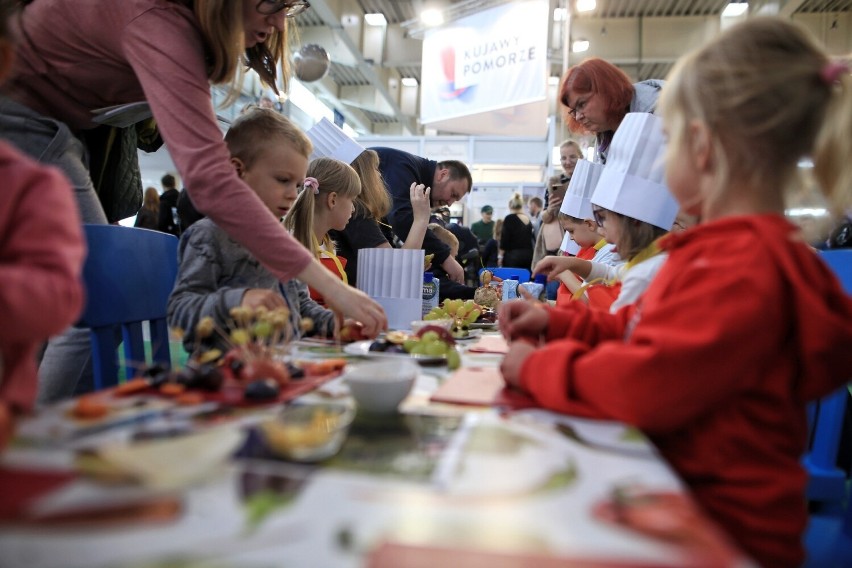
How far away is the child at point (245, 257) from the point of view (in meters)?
1.17

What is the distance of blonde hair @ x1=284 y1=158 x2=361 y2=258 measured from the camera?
1975 mm

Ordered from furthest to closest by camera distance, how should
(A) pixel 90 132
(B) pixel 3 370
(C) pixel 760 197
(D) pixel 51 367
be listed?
(A) pixel 90 132 < (D) pixel 51 367 < (C) pixel 760 197 < (B) pixel 3 370

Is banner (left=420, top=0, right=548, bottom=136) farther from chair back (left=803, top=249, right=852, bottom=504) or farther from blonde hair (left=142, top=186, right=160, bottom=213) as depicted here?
chair back (left=803, top=249, right=852, bottom=504)

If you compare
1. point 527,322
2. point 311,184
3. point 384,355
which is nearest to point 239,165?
point 311,184

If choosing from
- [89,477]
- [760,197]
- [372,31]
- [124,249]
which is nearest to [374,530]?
[89,477]

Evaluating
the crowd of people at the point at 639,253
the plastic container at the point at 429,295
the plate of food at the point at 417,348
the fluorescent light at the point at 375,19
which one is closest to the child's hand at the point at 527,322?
the crowd of people at the point at 639,253

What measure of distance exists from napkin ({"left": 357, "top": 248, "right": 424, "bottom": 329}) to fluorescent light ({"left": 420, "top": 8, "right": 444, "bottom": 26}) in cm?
462

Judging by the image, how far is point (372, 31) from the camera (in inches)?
318

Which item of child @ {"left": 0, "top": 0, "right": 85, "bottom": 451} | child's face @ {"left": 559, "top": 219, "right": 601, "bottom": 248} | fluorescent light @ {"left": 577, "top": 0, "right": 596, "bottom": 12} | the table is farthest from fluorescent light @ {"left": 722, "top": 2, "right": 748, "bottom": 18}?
child @ {"left": 0, "top": 0, "right": 85, "bottom": 451}

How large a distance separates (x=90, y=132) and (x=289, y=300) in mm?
636

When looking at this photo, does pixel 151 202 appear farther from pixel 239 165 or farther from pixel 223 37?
pixel 223 37

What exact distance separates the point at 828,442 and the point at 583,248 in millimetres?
1750

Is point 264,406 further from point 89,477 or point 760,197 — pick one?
point 760,197

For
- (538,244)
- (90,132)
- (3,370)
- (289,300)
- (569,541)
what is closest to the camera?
(569,541)
